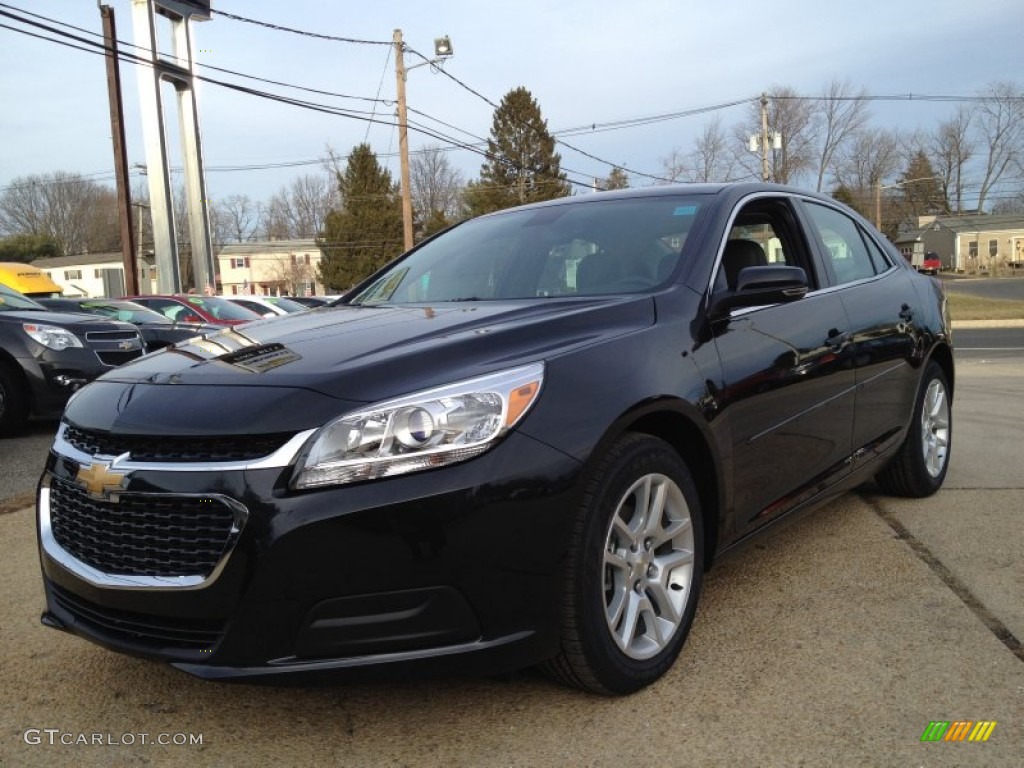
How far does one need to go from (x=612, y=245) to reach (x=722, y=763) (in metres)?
1.91

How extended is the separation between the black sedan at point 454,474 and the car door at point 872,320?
0.56 m

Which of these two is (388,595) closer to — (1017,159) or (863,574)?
(863,574)

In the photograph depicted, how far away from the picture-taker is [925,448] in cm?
452

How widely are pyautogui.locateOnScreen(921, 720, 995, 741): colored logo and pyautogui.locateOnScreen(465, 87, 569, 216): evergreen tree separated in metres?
57.5

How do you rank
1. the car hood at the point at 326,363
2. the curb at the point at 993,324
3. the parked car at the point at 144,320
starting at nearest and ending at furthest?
the car hood at the point at 326,363 < the parked car at the point at 144,320 < the curb at the point at 993,324

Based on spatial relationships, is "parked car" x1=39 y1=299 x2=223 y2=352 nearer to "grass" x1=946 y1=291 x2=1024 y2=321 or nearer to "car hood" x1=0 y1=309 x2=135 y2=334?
"car hood" x1=0 y1=309 x2=135 y2=334

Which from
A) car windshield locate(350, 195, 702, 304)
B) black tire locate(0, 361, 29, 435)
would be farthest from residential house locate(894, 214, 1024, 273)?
car windshield locate(350, 195, 702, 304)

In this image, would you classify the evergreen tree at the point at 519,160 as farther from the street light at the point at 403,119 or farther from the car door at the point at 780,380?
the car door at the point at 780,380

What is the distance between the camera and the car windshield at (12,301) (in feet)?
25.4

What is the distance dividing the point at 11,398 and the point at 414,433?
6411 mm

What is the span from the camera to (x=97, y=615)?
233 cm

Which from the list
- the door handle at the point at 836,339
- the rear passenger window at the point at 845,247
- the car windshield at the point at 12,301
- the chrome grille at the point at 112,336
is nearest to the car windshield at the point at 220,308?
the car windshield at the point at 12,301

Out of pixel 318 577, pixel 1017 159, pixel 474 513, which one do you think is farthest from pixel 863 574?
pixel 1017 159

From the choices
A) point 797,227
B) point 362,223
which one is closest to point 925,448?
point 797,227
